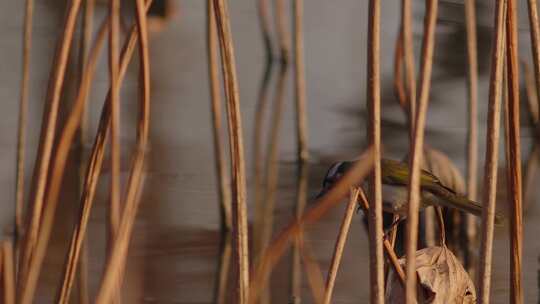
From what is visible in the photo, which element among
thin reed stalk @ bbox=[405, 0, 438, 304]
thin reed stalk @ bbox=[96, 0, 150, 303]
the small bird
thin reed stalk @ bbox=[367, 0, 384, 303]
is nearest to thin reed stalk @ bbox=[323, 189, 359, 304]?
thin reed stalk @ bbox=[367, 0, 384, 303]

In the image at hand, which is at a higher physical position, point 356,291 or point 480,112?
point 480,112

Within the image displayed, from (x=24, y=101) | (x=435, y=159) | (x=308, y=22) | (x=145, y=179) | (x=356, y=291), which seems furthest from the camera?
(x=308, y=22)

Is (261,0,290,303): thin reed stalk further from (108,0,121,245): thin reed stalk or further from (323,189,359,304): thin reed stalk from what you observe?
(108,0,121,245): thin reed stalk

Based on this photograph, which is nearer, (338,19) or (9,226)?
(9,226)

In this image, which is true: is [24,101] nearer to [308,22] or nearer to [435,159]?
[435,159]

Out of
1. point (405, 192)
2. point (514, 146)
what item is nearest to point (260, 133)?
point (405, 192)

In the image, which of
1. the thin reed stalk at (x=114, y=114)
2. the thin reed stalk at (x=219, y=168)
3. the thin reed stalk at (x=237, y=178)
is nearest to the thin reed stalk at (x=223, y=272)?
the thin reed stalk at (x=219, y=168)

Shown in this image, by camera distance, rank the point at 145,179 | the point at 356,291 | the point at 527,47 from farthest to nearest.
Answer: the point at 527,47, the point at 145,179, the point at 356,291

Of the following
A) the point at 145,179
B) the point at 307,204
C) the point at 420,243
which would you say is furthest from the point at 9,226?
the point at 420,243
